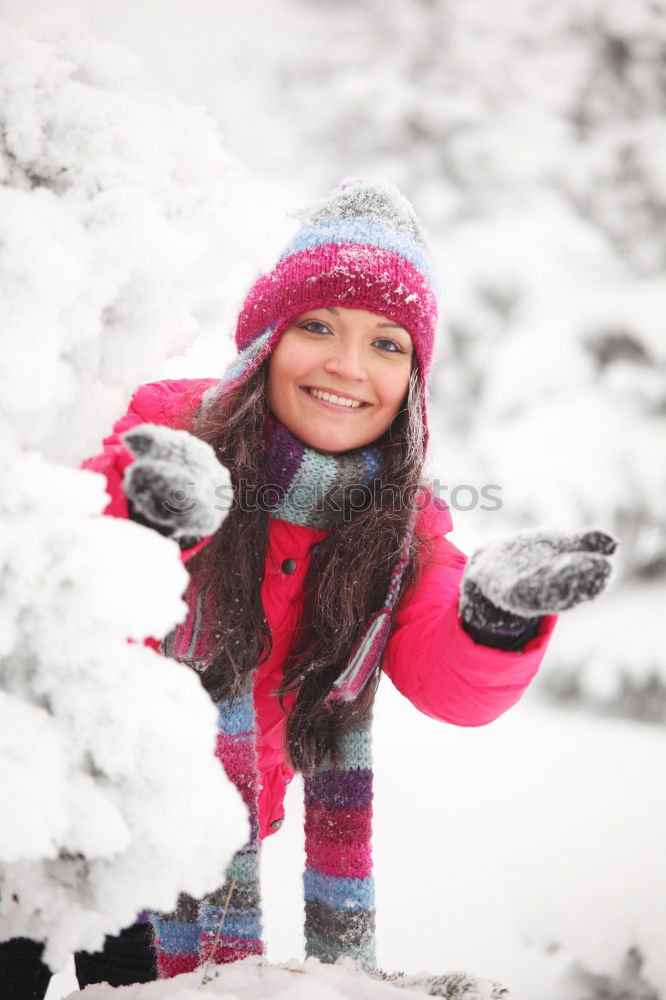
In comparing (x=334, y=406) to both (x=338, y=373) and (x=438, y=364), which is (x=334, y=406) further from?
(x=438, y=364)

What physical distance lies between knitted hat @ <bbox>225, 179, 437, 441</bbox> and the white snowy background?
0.10 metres

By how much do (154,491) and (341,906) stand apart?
0.95 m

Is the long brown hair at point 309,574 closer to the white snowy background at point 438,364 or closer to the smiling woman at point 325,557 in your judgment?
the smiling woman at point 325,557

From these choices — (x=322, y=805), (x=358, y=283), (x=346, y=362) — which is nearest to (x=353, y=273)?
(x=358, y=283)

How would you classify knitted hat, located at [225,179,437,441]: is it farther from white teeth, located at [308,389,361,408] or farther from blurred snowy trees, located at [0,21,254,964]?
blurred snowy trees, located at [0,21,254,964]

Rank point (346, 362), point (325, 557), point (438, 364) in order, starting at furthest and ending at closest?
point (438, 364)
point (325, 557)
point (346, 362)

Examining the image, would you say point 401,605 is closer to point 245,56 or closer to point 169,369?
point 169,369

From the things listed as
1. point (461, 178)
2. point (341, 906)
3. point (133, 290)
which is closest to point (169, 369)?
point (133, 290)

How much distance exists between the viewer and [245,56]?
126 inches

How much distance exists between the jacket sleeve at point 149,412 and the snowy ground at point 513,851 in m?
1.36

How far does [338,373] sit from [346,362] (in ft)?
0.07

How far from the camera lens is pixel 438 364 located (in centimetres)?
307

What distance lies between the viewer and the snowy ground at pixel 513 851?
1.86m

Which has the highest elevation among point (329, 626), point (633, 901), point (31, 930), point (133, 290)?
point (133, 290)
